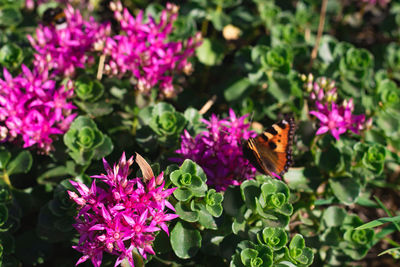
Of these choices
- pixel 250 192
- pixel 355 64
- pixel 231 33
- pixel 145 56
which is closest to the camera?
pixel 250 192

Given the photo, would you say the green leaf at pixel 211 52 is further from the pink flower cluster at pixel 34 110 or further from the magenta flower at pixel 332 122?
the pink flower cluster at pixel 34 110

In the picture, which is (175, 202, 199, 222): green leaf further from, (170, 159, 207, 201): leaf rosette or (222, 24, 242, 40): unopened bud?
(222, 24, 242, 40): unopened bud

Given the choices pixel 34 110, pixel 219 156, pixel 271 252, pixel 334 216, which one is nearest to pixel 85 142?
pixel 34 110

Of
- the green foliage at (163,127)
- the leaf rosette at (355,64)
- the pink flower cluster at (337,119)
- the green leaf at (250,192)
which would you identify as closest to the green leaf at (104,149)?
the green foliage at (163,127)

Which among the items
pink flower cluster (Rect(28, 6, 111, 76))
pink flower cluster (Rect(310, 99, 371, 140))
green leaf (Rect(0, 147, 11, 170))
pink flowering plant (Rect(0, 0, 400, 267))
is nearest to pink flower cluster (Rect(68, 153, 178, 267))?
pink flowering plant (Rect(0, 0, 400, 267))

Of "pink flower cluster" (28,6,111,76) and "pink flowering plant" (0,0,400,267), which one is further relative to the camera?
"pink flower cluster" (28,6,111,76)

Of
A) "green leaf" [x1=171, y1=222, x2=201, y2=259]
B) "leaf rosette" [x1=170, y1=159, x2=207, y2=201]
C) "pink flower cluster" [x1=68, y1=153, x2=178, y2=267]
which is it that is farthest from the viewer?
"green leaf" [x1=171, y1=222, x2=201, y2=259]

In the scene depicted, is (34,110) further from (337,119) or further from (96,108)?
(337,119)
